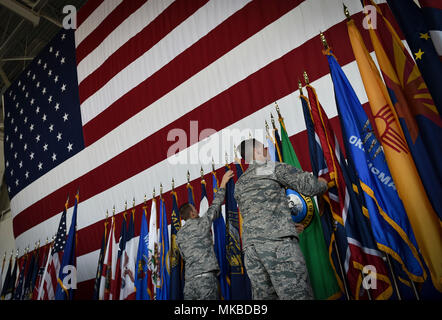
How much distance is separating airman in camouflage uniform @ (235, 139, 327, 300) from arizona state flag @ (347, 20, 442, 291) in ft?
1.15

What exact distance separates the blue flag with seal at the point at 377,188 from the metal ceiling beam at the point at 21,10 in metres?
7.29

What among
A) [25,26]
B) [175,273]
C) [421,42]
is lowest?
[175,273]

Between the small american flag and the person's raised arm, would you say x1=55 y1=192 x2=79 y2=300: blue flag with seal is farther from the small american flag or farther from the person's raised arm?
the person's raised arm

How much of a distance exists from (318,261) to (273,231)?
0.64 m

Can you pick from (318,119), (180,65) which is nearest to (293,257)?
(318,119)

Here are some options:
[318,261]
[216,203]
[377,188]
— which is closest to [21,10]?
[216,203]

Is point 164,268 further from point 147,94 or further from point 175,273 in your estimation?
point 147,94

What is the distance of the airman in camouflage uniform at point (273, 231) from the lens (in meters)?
1.36

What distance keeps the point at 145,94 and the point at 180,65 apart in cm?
66

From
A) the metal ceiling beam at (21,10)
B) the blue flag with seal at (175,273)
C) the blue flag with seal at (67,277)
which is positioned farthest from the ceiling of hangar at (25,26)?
the blue flag with seal at (175,273)

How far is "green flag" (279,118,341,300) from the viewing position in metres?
1.79

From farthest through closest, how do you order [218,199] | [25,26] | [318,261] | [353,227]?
[25,26]
[218,199]
[318,261]
[353,227]

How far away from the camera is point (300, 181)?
1509mm
